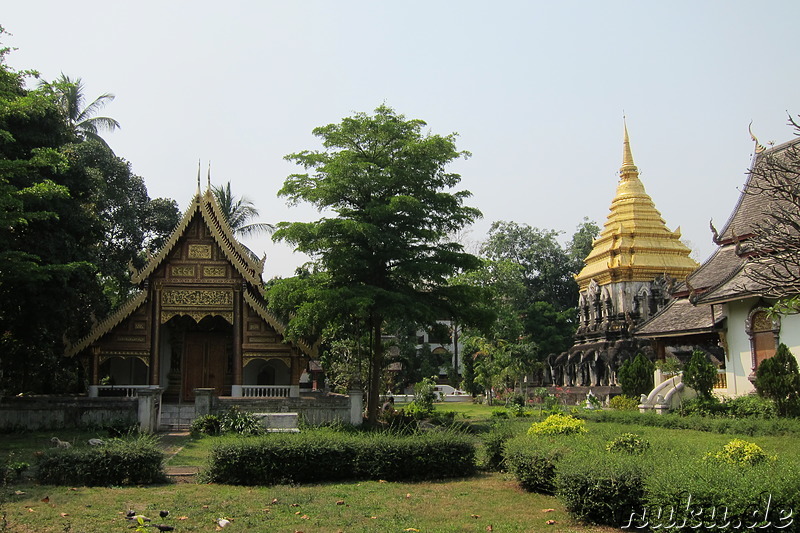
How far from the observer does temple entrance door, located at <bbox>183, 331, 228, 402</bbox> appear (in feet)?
79.0

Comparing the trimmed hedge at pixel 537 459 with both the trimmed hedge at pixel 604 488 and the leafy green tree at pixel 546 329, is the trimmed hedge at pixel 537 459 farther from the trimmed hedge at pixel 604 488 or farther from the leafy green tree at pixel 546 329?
the leafy green tree at pixel 546 329

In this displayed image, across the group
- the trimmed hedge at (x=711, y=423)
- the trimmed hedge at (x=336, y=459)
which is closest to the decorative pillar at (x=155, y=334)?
the trimmed hedge at (x=336, y=459)

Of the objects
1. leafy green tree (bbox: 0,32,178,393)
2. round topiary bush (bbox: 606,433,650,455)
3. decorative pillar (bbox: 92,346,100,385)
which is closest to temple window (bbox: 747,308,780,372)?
round topiary bush (bbox: 606,433,650,455)

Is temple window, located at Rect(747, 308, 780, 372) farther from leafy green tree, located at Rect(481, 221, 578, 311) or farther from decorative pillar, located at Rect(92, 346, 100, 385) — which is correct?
leafy green tree, located at Rect(481, 221, 578, 311)

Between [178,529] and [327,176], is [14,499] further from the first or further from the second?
[327,176]

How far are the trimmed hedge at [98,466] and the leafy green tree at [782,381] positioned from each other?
14759 mm

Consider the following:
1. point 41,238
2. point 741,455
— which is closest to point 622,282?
point 41,238

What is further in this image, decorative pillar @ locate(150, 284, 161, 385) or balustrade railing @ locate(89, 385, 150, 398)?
decorative pillar @ locate(150, 284, 161, 385)

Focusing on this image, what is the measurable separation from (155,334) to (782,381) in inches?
673

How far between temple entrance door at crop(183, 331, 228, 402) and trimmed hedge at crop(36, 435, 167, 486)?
44.4ft

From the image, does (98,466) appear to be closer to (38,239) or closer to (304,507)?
(304,507)

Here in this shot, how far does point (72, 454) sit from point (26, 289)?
1063 centimetres

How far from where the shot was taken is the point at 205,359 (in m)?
24.2

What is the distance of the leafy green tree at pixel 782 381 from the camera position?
1773 centimetres
